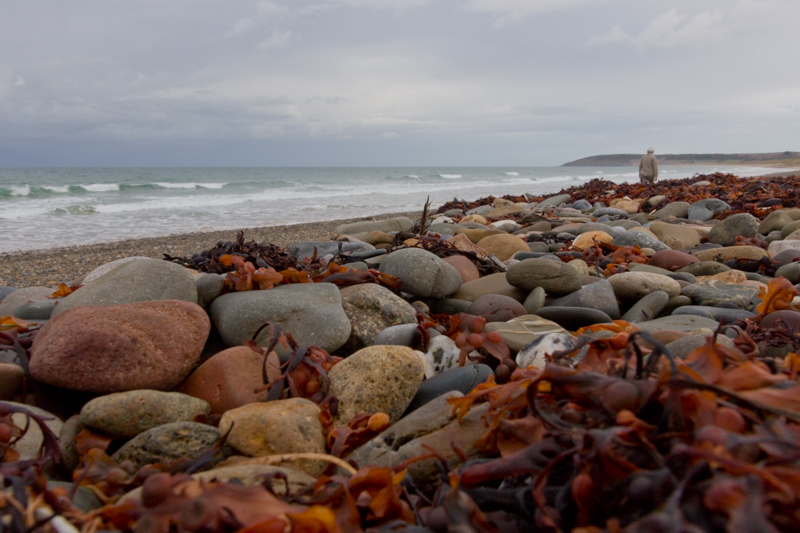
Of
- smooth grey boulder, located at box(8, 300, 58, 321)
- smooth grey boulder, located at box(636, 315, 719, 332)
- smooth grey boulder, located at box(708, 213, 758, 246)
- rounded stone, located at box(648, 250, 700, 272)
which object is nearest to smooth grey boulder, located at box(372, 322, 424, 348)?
smooth grey boulder, located at box(636, 315, 719, 332)

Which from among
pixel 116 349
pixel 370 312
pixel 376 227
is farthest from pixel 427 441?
pixel 376 227

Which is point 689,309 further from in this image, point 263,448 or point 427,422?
point 263,448

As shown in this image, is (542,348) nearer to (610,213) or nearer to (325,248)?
(325,248)

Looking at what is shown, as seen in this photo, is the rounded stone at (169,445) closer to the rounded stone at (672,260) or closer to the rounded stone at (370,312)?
the rounded stone at (370,312)

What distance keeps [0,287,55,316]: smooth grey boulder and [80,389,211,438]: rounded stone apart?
2.12 m

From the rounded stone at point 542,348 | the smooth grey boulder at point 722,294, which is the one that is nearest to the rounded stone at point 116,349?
the rounded stone at point 542,348

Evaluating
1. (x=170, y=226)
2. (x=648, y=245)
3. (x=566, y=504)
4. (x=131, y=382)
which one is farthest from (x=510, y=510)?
(x=170, y=226)

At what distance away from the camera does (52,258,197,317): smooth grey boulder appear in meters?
2.46

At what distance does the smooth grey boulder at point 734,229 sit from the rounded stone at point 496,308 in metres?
4.20

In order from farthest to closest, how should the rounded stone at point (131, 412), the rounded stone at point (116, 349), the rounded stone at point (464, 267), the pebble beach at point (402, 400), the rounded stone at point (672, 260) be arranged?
the rounded stone at point (672, 260) < the rounded stone at point (464, 267) < the rounded stone at point (116, 349) < the rounded stone at point (131, 412) < the pebble beach at point (402, 400)

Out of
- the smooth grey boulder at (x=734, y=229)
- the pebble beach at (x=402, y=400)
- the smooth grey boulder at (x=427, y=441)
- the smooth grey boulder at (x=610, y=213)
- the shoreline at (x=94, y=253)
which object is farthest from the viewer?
the smooth grey boulder at (x=610, y=213)

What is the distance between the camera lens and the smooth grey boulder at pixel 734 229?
577cm

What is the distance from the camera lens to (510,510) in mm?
952

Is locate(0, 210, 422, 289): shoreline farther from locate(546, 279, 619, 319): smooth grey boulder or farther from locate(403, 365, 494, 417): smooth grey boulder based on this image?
locate(403, 365, 494, 417): smooth grey boulder
